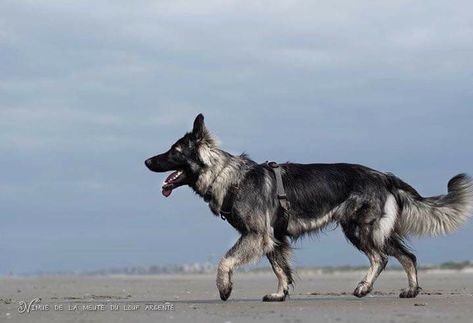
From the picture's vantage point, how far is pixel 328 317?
8914mm

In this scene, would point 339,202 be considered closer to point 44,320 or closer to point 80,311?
point 80,311

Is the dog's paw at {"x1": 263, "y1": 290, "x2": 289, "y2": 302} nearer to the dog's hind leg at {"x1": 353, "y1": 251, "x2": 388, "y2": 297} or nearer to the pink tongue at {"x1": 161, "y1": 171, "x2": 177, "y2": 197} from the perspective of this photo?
the dog's hind leg at {"x1": 353, "y1": 251, "x2": 388, "y2": 297}

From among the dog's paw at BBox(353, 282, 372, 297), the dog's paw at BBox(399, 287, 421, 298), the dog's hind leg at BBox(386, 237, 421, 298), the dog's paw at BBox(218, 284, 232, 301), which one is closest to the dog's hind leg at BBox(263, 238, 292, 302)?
the dog's paw at BBox(218, 284, 232, 301)

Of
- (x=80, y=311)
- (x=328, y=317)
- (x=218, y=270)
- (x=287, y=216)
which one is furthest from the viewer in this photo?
(x=287, y=216)

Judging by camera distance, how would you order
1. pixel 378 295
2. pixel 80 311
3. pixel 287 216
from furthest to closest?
pixel 378 295
pixel 287 216
pixel 80 311

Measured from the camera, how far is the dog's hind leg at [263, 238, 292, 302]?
39.9 ft

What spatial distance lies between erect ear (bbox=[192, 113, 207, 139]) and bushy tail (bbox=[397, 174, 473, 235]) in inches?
115

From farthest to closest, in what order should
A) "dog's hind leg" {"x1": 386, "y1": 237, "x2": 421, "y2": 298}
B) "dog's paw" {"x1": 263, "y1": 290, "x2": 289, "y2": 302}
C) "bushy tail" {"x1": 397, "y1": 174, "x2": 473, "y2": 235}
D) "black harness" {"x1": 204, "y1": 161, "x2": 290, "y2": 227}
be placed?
1. "bushy tail" {"x1": 397, "y1": 174, "x2": 473, "y2": 235}
2. "dog's hind leg" {"x1": 386, "y1": 237, "x2": 421, "y2": 298}
3. "black harness" {"x1": 204, "y1": 161, "x2": 290, "y2": 227}
4. "dog's paw" {"x1": 263, "y1": 290, "x2": 289, "y2": 302}

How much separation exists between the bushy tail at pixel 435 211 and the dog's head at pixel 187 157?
2.86 meters

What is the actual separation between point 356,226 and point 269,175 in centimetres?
140

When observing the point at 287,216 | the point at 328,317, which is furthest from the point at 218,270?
the point at 328,317

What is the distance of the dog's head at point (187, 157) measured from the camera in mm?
12188

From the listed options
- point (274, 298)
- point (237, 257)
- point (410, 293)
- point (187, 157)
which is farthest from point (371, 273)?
point (187, 157)

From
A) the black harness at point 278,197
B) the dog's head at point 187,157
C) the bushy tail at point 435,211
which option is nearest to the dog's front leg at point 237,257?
the black harness at point 278,197
